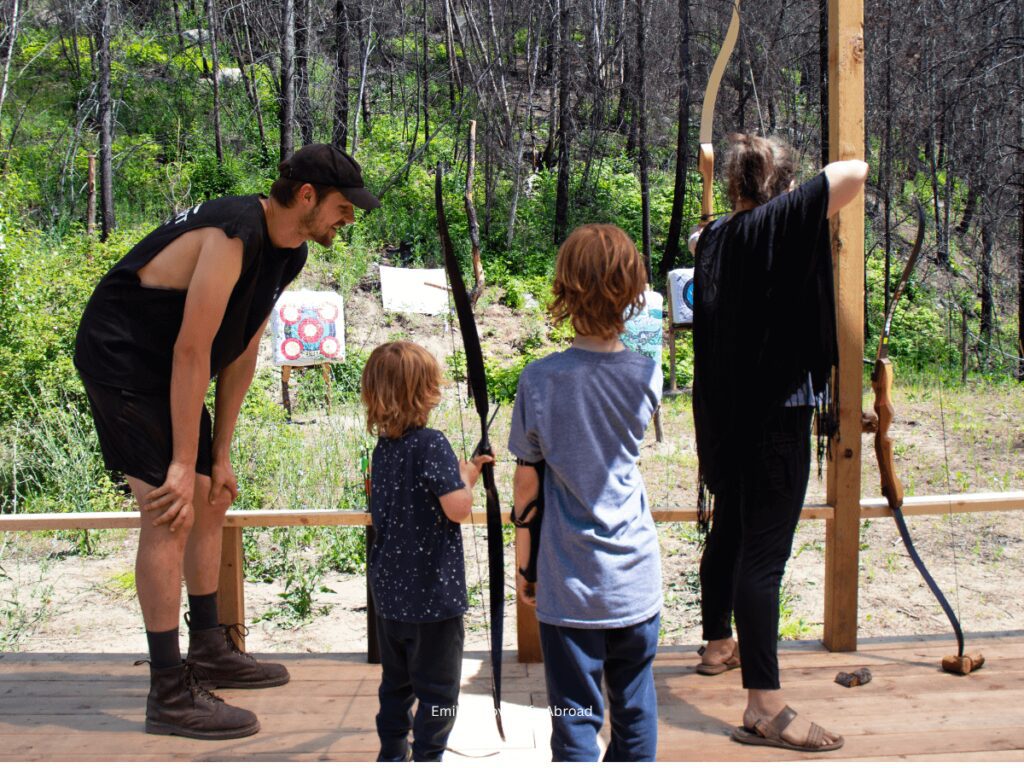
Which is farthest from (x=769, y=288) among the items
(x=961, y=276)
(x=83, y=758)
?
(x=961, y=276)

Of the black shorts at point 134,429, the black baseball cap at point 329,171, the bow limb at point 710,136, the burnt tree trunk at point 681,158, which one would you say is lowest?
the black shorts at point 134,429

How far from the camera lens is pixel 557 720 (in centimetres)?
169

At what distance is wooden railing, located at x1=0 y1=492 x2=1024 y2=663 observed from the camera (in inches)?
107

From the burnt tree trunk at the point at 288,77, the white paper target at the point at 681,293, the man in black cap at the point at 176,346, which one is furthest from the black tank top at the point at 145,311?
the burnt tree trunk at the point at 288,77

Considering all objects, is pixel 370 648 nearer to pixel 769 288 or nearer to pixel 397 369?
pixel 397 369

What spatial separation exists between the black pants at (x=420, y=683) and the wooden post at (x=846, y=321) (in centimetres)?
128

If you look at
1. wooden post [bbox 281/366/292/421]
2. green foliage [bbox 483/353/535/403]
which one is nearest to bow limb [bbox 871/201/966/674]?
wooden post [bbox 281/366/292/421]

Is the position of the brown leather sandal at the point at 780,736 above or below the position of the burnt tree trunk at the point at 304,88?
below

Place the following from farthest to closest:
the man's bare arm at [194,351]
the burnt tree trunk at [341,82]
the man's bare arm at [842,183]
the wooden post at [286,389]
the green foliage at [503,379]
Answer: the burnt tree trunk at [341,82] → the green foliage at [503,379] → the wooden post at [286,389] → the man's bare arm at [194,351] → the man's bare arm at [842,183]

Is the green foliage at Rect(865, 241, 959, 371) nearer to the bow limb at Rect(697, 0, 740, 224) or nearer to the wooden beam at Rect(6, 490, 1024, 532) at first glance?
the wooden beam at Rect(6, 490, 1024, 532)

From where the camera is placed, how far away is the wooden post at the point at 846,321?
2.64 metres

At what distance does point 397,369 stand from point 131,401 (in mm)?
683

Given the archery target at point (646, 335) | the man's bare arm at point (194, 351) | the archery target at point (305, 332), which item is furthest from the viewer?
the archery target at point (305, 332)

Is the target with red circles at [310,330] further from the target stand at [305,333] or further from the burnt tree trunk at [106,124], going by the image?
the burnt tree trunk at [106,124]
